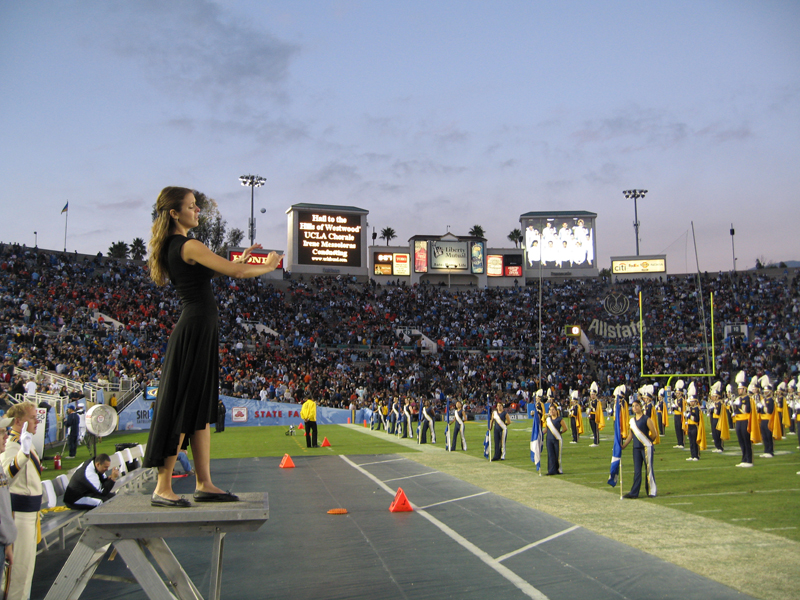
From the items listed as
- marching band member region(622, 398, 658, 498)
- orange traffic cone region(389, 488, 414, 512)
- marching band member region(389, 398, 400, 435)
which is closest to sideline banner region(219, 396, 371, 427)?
marching band member region(389, 398, 400, 435)

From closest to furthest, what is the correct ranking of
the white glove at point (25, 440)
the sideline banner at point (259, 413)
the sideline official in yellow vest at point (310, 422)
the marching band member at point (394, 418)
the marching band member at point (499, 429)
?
1. the white glove at point (25, 440)
2. the marching band member at point (499, 429)
3. the sideline official in yellow vest at point (310, 422)
4. the marching band member at point (394, 418)
5. the sideline banner at point (259, 413)

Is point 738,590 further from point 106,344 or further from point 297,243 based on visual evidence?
point 297,243

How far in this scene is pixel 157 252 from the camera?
3.59 m

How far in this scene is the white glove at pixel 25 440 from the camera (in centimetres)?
615

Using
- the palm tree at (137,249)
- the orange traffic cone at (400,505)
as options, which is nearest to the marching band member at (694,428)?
the orange traffic cone at (400,505)

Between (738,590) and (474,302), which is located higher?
(474,302)

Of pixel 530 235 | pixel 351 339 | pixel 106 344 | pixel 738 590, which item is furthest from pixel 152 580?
pixel 530 235

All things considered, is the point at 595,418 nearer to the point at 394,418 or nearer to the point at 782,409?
the point at 782,409

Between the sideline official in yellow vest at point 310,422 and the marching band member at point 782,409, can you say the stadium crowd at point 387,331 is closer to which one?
the sideline official in yellow vest at point 310,422

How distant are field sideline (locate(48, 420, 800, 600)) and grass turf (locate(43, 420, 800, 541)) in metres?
0.02

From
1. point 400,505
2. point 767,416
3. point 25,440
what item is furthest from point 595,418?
point 25,440

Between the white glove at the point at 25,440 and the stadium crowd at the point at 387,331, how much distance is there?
21.9 metres

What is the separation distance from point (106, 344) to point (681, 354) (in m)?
38.6

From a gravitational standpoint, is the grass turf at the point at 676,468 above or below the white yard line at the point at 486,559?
below
